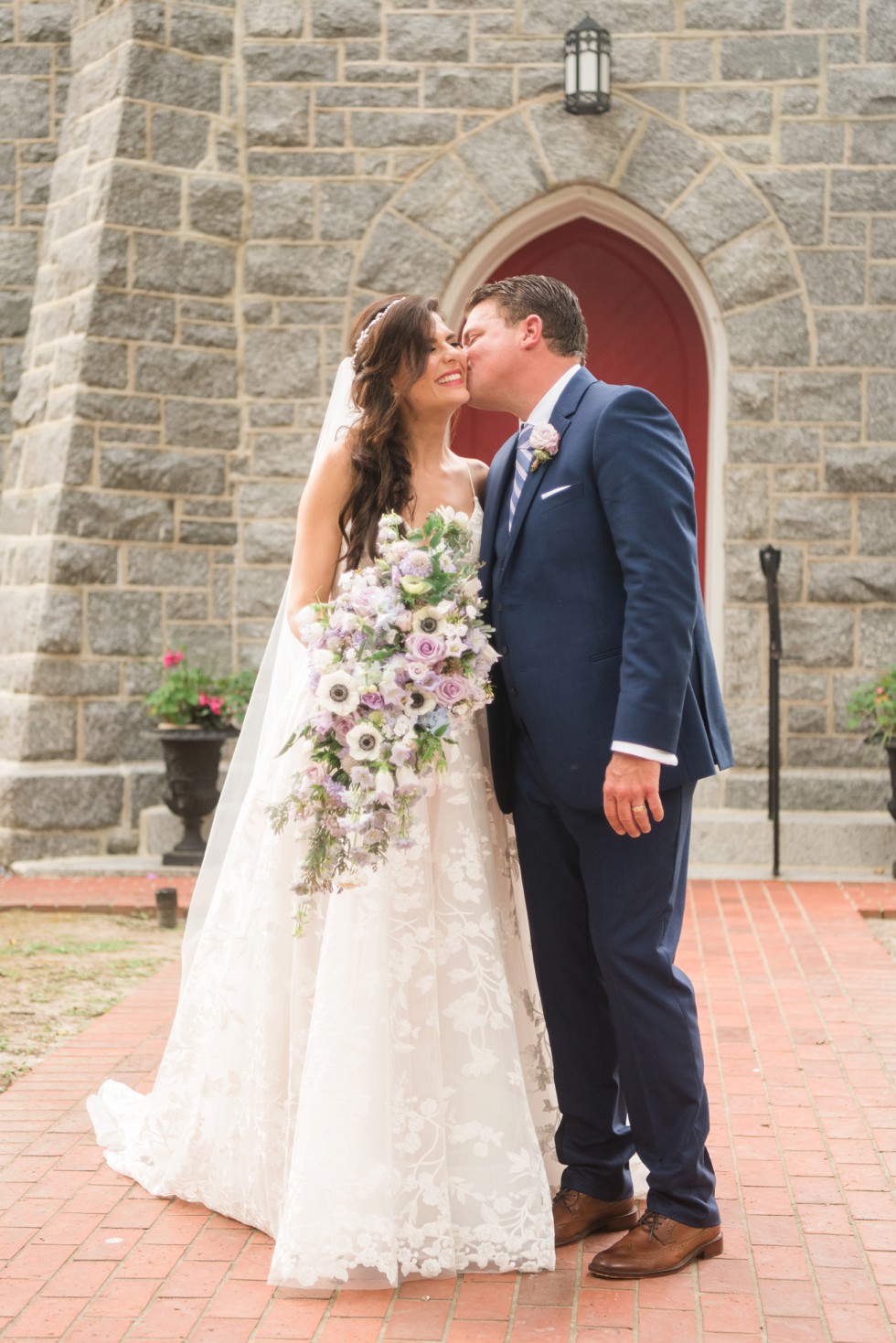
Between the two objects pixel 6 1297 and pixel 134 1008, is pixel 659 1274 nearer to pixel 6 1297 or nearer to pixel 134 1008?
pixel 6 1297

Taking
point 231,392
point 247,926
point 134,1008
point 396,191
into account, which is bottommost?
point 134,1008

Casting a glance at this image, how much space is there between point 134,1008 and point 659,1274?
271cm

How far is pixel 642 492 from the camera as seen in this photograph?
2.97m

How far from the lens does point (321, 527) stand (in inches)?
134

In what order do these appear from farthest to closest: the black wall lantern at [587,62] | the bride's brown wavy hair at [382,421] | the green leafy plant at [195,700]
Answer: the black wall lantern at [587,62] → the green leafy plant at [195,700] → the bride's brown wavy hair at [382,421]

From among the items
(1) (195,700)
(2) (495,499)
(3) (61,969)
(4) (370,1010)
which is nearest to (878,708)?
(1) (195,700)

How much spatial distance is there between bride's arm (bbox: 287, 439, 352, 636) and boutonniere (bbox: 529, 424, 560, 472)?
48cm

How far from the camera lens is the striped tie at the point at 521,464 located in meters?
3.22

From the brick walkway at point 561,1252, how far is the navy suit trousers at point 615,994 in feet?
0.73

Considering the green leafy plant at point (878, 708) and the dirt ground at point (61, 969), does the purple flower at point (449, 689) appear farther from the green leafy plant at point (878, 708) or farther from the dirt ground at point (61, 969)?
the green leafy plant at point (878, 708)

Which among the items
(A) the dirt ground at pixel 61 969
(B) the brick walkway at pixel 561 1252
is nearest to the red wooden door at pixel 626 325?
(A) the dirt ground at pixel 61 969

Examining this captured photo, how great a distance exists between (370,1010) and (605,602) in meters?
1.01

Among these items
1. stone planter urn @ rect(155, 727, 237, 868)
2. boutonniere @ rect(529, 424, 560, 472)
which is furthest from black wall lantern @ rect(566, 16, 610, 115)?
boutonniere @ rect(529, 424, 560, 472)

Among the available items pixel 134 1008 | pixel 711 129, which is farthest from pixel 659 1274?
pixel 711 129
